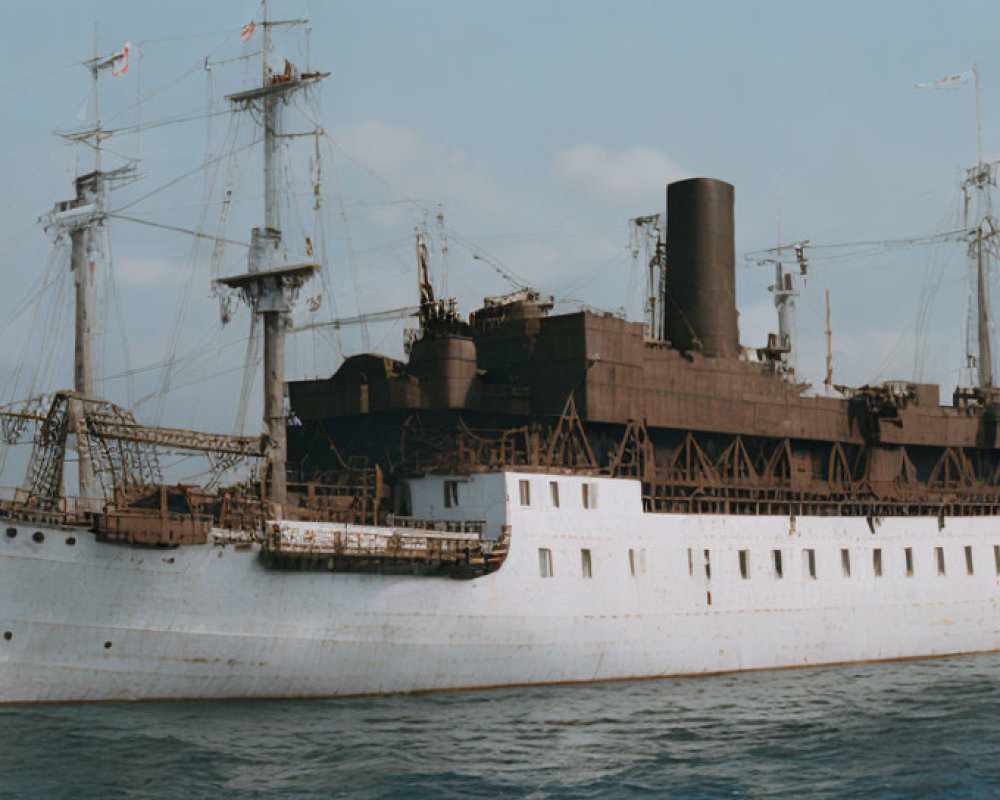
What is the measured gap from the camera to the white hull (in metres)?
31.7

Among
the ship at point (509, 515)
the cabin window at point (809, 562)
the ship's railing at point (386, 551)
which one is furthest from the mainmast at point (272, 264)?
the cabin window at point (809, 562)

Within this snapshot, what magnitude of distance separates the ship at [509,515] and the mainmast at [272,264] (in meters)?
0.10

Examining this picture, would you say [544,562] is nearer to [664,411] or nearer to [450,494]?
[450,494]

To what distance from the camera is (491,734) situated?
99.4ft

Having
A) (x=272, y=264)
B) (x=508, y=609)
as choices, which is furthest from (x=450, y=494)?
(x=272, y=264)

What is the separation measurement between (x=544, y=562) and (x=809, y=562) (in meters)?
14.2

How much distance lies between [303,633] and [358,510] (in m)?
6.21

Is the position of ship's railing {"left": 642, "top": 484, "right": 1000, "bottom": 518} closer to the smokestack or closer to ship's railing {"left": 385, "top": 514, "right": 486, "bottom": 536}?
the smokestack

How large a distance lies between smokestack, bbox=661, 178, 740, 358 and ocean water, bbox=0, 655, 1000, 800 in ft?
56.5

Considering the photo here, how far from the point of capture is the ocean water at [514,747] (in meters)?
25.3

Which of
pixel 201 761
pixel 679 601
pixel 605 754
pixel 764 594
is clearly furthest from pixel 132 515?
pixel 764 594

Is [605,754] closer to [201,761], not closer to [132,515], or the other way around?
[201,761]

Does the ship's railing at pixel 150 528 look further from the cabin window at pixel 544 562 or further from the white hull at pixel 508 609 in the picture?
the cabin window at pixel 544 562

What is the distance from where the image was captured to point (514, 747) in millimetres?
29031
